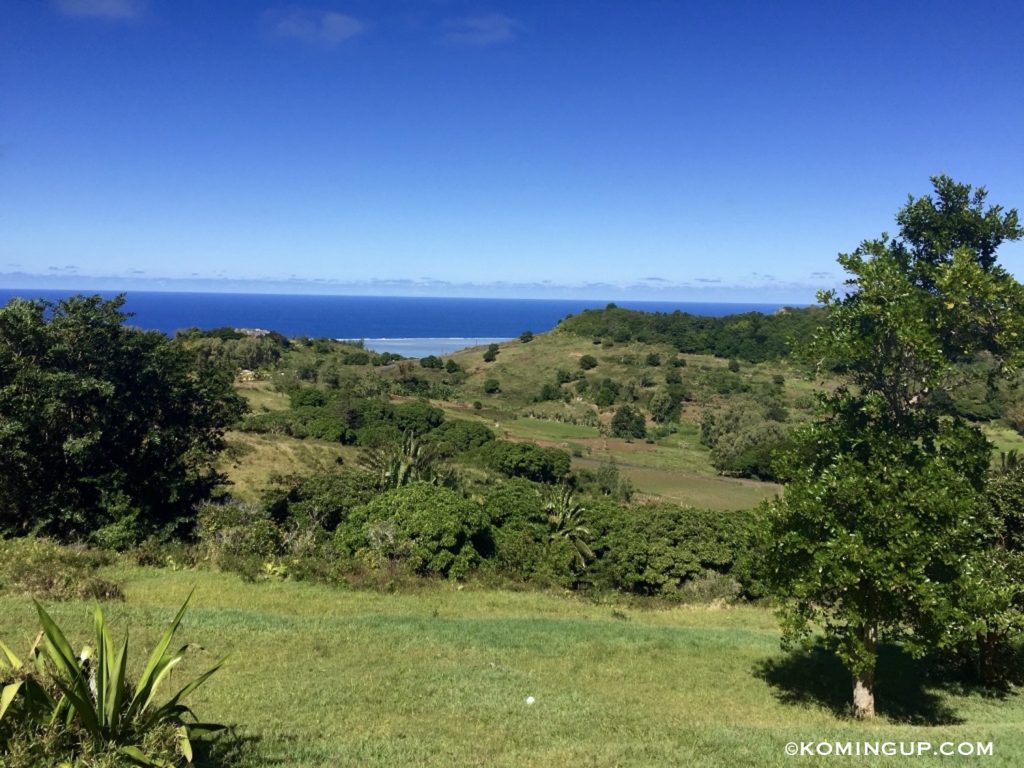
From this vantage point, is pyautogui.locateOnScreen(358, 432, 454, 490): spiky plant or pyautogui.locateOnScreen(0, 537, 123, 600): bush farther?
pyautogui.locateOnScreen(358, 432, 454, 490): spiky plant

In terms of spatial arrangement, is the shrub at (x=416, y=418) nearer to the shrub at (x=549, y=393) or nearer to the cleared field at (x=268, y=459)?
the cleared field at (x=268, y=459)

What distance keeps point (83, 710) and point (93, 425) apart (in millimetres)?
19934

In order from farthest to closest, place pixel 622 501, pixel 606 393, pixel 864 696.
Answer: pixel 606 393, pixel 622 501, pixel 864 696

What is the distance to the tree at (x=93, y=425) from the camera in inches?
842

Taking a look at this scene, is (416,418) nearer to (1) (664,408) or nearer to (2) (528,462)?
(2) (528,462)

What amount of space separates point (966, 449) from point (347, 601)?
44.2ft

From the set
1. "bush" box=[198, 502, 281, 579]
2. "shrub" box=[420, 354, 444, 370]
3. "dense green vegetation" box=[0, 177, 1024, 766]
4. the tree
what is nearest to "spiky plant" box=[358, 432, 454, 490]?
"dense green vegetation" box=[0, 177, 1024, 766]

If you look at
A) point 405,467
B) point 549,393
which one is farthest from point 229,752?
point 549,393

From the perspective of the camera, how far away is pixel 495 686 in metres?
10.8

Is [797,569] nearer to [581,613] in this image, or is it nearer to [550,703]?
[550,703]

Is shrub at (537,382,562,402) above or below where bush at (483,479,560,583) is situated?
below

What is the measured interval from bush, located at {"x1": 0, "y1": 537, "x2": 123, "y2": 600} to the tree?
13.1ft

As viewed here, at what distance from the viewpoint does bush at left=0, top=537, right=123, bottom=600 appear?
14.0 m

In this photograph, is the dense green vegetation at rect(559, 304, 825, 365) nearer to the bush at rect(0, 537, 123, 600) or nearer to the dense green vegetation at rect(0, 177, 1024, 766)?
the dense green vegetation at rect(0, 177, 1024, 766)
